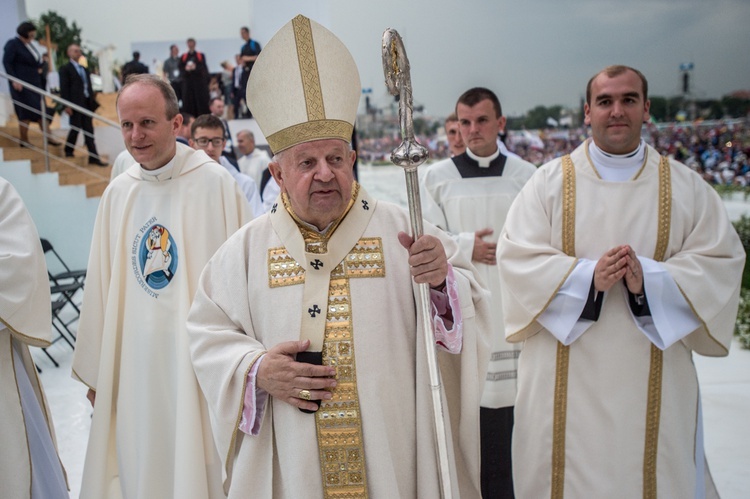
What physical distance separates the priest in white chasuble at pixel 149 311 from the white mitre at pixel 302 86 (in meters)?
1.17

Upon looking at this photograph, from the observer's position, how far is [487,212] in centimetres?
455

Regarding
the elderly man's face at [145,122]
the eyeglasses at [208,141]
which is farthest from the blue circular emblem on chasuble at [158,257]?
the eyeglasses at [208,141]

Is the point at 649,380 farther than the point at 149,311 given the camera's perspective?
No

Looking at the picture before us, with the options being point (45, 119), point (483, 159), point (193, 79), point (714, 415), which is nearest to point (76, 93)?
point (45, 119)

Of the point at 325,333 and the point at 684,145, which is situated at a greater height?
the point at 684,145

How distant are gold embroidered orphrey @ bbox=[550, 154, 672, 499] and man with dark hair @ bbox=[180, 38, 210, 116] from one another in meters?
8.75

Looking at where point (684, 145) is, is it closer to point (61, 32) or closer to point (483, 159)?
point (483, 159)

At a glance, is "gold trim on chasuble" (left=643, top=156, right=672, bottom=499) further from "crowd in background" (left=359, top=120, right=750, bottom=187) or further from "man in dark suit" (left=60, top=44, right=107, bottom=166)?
"man in dark suit" (left=60, top=44, right=107, bottom=166)

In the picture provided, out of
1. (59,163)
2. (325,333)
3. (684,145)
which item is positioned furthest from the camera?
(59,163)

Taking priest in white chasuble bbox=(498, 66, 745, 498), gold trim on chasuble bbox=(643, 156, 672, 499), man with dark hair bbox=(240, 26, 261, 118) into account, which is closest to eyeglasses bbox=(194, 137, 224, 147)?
priest in white chasuble bbox=(498, 66, 745, 498)

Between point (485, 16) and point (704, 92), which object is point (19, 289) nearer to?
point (485, 16)

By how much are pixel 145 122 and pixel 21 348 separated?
3.57ft

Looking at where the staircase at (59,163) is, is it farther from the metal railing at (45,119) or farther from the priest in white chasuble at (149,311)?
the priest in white chasuble at (149,311)

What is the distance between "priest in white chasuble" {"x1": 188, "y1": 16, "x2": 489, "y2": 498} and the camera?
86.0 inches
